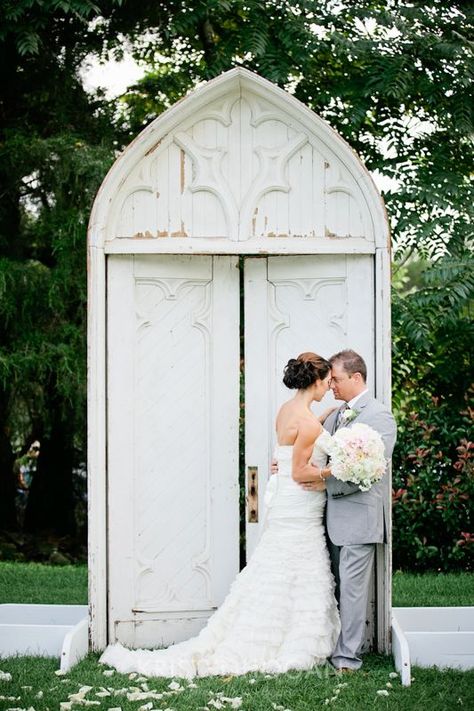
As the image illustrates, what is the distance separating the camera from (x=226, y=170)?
6.07m

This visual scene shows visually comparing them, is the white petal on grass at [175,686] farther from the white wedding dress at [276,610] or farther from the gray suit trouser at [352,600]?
the gray suit trouser at [352,600]

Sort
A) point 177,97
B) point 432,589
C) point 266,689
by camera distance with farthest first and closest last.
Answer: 1. point 177,97
2. point 432,589
3. point 266,689

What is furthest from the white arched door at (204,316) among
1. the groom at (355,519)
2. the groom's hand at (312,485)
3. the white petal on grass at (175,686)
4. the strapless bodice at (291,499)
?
the white petal on grass at (175,686)

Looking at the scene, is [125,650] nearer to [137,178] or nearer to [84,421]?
[137,178]

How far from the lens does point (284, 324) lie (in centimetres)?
623

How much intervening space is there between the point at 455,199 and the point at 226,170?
3.45 metres

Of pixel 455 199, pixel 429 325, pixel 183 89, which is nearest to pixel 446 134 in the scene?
pixel 455 199

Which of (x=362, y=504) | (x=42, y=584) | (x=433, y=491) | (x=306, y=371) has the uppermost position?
(x=306, y=371)

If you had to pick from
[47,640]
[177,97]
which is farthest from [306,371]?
[177,97]

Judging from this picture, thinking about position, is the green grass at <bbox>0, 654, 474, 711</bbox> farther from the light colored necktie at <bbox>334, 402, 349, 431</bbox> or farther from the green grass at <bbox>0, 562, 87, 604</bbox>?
the green grass at <bbox>0, 562, 87, 604</bbox>

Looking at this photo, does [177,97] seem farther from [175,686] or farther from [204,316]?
[175,686]

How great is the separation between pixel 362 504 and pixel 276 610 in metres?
0.77

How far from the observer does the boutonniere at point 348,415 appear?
5492mm

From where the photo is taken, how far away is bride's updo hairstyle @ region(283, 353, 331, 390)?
5633 mm
